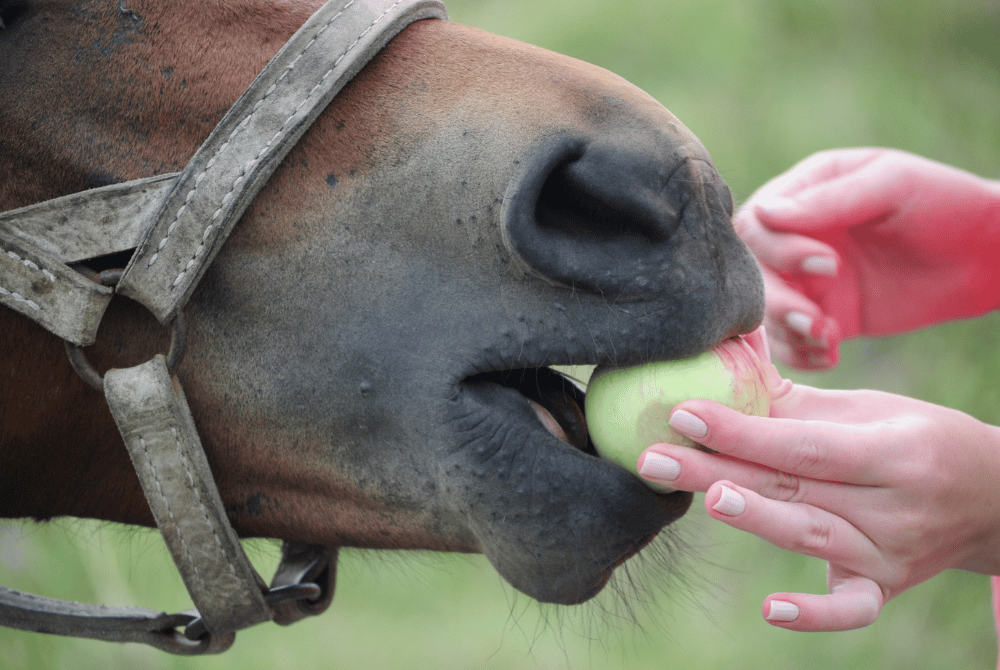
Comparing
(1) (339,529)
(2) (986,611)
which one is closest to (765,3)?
(2) (986,611)

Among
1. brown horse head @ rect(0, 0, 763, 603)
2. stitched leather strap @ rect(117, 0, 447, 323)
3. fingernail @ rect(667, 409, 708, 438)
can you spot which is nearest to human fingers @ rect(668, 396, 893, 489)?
fingernail @ rect(667, 409, 708, 438)

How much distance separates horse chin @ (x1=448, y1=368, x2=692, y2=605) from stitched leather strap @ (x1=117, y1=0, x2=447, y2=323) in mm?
410

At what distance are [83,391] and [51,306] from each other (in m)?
0.16

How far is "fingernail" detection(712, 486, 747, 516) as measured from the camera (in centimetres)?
116

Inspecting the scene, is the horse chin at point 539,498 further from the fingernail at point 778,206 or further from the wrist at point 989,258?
the wrist at point 989,258

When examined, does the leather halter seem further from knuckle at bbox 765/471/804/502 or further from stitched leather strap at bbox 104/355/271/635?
knuckle at bbox 765/471/804/502

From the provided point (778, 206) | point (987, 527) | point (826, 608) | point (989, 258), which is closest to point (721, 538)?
point (989, 258)

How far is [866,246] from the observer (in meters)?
2.32

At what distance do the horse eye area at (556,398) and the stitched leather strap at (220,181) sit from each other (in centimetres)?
43

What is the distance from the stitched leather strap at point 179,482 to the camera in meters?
1.27

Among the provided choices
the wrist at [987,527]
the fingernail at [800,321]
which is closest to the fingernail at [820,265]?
the fingernail at [800,321]

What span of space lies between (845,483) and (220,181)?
0.98 m

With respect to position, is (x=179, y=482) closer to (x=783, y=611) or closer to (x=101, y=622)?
(x=101, y=622)

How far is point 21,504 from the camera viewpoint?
1.47 meters
